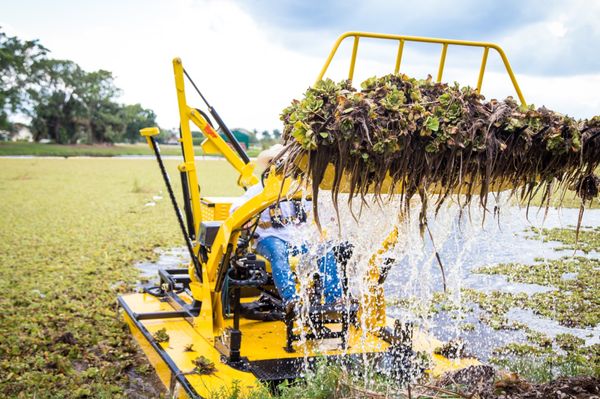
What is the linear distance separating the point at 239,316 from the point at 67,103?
2446 inches

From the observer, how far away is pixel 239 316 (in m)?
5.04

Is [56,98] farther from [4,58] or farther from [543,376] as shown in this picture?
[543,376]

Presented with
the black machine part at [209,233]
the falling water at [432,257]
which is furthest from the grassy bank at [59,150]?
the black machine part at [209,233]


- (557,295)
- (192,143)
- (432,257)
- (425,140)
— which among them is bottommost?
(557,295)

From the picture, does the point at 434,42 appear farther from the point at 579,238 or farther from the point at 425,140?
the point at 579,238

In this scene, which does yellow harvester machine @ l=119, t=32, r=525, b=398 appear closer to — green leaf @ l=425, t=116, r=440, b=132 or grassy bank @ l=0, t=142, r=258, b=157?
green leaf @ l=425, t=116, r=440, b=132

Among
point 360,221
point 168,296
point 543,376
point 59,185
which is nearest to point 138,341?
Answer: point 168,296

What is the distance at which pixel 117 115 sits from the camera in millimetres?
65812

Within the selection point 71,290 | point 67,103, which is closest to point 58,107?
point 67,103

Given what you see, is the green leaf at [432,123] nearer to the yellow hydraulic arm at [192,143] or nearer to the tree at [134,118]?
the yellow hydraulic arm at [192,143]

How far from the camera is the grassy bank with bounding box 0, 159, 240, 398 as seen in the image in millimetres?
4957

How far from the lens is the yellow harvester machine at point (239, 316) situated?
4.17 meters

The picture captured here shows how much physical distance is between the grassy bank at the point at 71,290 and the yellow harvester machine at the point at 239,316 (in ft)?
1.18

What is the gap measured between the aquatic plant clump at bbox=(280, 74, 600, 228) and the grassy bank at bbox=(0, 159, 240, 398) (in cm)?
232
